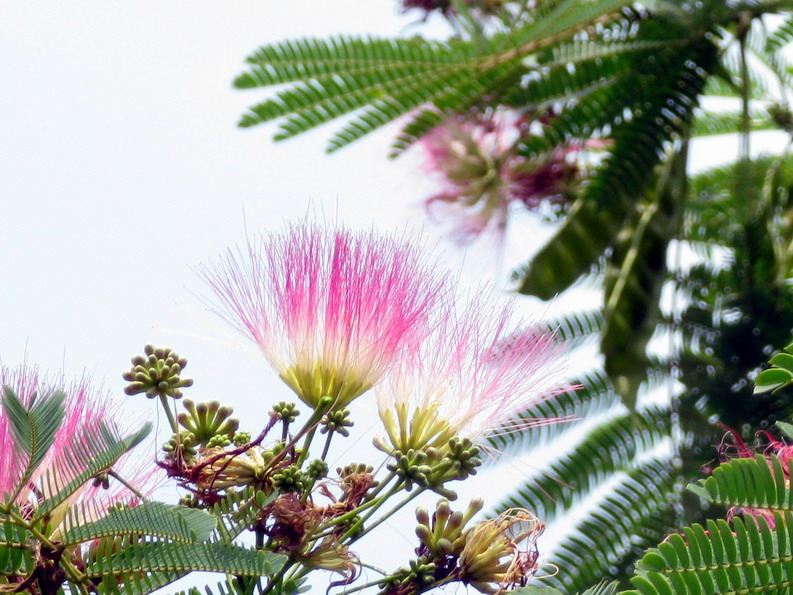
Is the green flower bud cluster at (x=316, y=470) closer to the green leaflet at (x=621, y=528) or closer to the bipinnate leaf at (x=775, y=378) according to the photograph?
the bipinnate leaf at (x=775, y=378)

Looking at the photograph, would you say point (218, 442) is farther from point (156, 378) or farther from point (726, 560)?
point (726, 560)

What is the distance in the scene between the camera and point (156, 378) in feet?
5.86

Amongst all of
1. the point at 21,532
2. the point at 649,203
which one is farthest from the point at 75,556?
the point at 649,203

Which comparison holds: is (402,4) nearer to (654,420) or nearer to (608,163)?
(608,163)

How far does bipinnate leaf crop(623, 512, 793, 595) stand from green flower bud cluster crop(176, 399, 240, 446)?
2.28ft

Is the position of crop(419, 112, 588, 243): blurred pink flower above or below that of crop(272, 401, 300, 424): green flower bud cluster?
above

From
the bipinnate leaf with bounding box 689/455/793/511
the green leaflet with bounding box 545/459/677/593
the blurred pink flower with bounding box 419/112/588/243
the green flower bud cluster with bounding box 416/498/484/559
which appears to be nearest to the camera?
the bipinnate leaf with bounding box 689/455/793/511

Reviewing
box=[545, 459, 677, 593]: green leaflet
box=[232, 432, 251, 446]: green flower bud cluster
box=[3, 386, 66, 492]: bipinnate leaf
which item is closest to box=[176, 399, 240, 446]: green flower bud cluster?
box=[232, 432, 251, 446]: green flower bud cluster

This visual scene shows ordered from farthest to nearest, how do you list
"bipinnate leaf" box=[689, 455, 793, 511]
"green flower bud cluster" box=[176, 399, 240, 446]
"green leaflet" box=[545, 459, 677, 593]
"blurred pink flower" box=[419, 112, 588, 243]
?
"blurred pink flower" box=[419, 112, 588, 243], "green leaflet" box=[545, 459, 677, 593], "green flower bud cluster" box=[176, 399, 240, 446], "bipinnate leaf" box=[689, 455, 793, 511]

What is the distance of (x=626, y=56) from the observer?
3709 mm

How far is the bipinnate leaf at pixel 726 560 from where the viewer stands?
1.42 metres

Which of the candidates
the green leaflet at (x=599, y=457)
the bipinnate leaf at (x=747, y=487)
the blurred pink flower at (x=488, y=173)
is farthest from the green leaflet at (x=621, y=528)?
the bipinnate leaf at (x=747, y=487)

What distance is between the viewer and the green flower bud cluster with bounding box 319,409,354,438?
6.03ft

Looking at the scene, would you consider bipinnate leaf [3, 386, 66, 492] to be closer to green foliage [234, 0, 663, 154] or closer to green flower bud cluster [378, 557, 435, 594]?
green flower bud cluster [378, 557, 435, 594]
